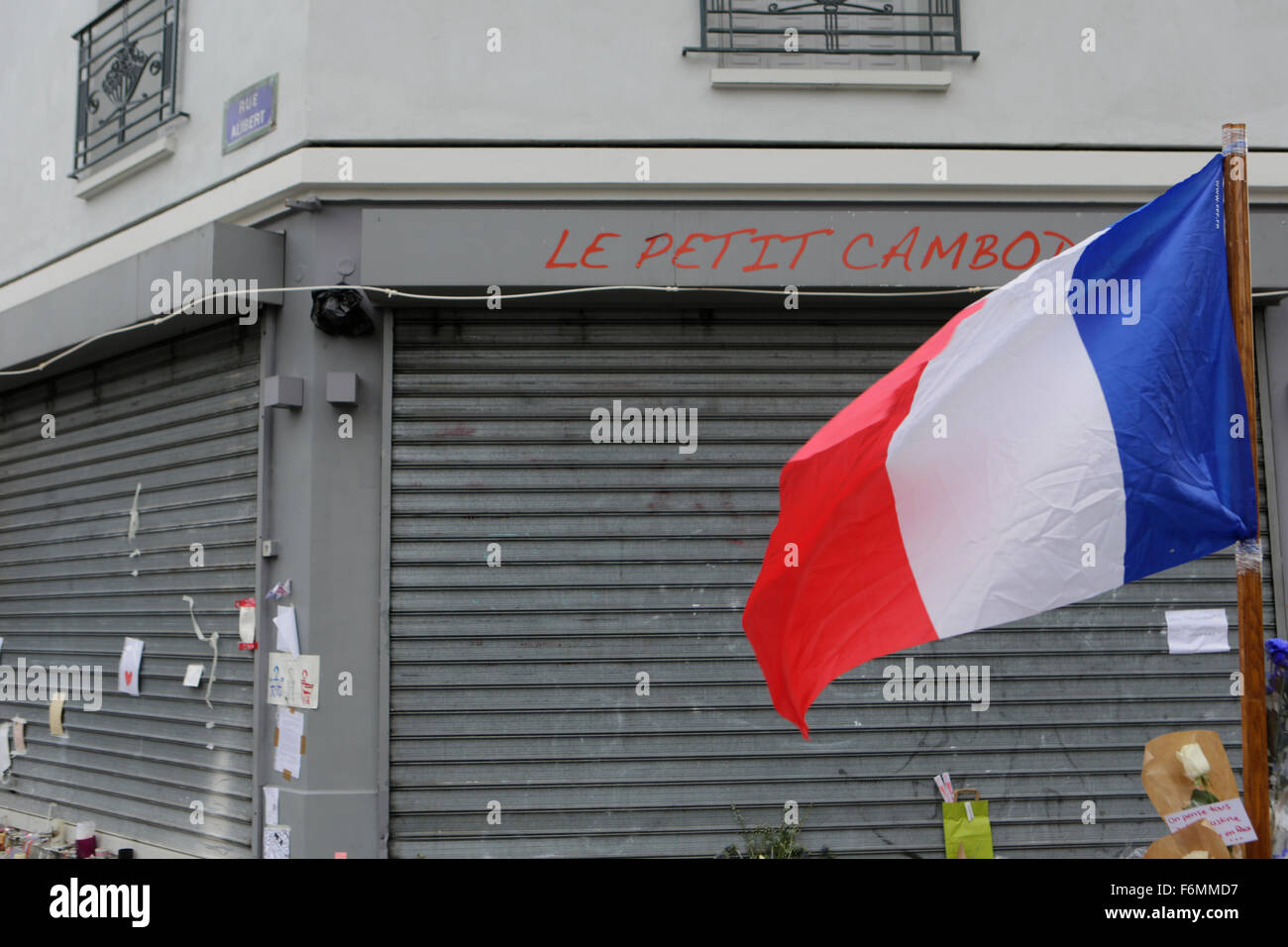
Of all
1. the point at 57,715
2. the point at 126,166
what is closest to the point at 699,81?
the point at 126,166

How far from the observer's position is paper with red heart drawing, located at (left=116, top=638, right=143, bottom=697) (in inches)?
297

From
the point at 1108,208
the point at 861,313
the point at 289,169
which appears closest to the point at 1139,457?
the point at 861,313

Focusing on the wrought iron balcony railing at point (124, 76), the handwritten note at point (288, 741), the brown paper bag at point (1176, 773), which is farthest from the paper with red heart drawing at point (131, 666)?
the brown paper bag at point (1176, 773)

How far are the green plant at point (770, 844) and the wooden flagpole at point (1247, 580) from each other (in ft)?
11.7

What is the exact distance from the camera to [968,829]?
6363 mm

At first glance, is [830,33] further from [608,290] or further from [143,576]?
[143,576]

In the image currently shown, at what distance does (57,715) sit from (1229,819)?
332 inches

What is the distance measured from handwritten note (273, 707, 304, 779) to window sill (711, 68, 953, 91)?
15.9 ft

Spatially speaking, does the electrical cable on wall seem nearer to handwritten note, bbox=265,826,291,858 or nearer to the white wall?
the white wall

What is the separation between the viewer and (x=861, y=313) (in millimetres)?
6758

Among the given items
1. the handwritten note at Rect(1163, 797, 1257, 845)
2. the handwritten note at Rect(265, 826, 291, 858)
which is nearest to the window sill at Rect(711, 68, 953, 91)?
the handwritten note at Rect(1163, 797, 1257, 845)

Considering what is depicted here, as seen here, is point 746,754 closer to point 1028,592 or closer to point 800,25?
point 1028,592

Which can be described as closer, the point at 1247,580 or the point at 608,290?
the point at 1247,580

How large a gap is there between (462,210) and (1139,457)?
453 centimetres
